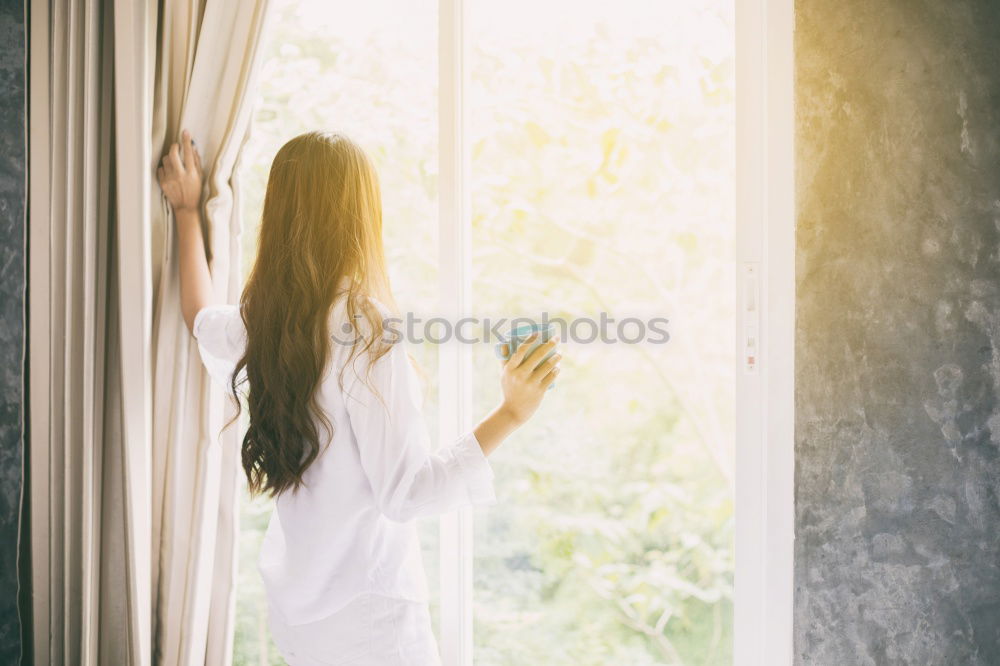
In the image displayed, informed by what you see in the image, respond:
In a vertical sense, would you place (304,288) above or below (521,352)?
above

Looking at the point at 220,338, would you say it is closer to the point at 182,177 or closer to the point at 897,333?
the point at 182,177

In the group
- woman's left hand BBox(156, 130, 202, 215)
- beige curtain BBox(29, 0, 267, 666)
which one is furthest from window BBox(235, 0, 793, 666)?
beige curtain BBox(29, 0, 267, 666)

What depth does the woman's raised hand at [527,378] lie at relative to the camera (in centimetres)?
133

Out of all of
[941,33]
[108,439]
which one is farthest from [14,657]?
[941,33]

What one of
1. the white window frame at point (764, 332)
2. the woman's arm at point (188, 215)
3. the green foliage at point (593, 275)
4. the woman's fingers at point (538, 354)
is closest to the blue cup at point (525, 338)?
the woman's fingers at point (538, 354)

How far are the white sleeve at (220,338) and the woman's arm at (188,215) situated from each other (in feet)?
0.19

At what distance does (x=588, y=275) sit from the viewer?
1.67 meters

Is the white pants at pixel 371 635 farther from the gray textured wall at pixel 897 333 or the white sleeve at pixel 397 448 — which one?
the gray textured wall at pixel 897 333

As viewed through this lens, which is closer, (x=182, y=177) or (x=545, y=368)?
(x=545, y=368)

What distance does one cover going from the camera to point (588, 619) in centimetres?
169

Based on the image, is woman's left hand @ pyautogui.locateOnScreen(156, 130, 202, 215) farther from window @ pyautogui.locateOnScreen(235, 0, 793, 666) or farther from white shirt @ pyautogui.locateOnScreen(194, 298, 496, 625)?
white shirt @ pyautogui.locateOnScreen(194, 298, 496, 625)

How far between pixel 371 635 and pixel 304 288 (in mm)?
636

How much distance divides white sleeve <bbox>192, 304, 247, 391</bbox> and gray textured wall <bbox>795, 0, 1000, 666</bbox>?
3.78 feet

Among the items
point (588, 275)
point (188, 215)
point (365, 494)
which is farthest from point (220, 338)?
point (588, 275)
